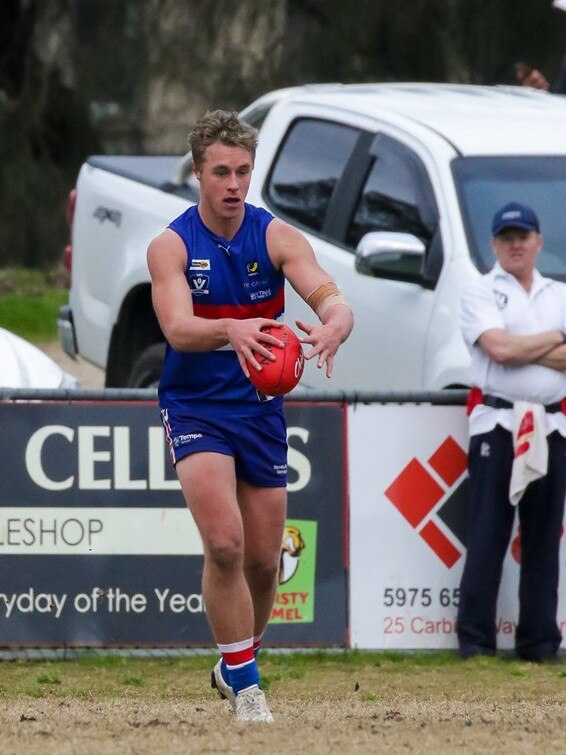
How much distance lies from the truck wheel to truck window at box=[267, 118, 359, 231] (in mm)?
988

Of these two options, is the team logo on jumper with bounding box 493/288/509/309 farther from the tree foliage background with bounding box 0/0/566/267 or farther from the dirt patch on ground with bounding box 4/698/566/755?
the tree foliage background with bounding box 0/0/566/267

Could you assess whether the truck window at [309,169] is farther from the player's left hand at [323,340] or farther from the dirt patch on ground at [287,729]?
the player's left hand at [323,340]

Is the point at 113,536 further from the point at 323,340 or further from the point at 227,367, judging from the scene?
the point at 323,340

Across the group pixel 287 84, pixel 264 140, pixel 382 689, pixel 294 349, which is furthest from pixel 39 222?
pixel 294 349

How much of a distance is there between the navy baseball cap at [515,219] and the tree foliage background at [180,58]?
10061 mm

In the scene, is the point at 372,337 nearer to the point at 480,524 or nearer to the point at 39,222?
the point at 480,524

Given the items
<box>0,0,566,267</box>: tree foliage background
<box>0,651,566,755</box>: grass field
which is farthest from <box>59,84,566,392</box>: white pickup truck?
<box>0,0,566,267</box>: tree foliage background

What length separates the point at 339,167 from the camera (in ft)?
31.2

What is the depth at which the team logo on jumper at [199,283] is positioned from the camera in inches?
244

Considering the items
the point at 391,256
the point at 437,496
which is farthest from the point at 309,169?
the point at 437,496

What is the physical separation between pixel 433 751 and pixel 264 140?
5.22 metres

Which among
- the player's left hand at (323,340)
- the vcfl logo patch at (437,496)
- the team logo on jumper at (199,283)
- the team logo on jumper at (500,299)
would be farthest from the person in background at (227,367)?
the vcfl logo patch at (437,496)

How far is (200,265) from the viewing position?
618 cm

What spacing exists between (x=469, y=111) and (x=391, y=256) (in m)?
1.52
